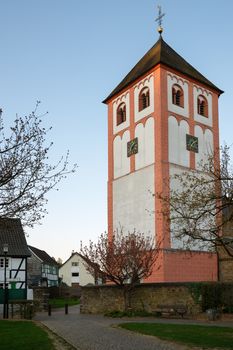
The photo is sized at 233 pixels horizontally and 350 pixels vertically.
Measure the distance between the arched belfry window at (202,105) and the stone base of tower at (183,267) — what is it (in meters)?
11.8

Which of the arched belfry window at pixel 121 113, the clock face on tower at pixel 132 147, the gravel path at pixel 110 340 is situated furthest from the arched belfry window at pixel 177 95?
the gravel path at pixel 110 340

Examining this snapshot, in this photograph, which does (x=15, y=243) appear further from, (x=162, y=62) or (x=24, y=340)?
(x=24, y=340)

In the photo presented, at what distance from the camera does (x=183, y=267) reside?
35.1m

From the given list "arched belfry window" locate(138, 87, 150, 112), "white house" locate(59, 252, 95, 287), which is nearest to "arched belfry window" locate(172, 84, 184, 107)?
"arched belfry window" locate(138, 87, 150, 112)

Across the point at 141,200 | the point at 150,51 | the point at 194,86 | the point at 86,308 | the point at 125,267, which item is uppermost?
the point at 150,51

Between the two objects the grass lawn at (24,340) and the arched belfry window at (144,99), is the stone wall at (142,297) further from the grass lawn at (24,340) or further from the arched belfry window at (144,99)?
the arched belfry window at (144,99)

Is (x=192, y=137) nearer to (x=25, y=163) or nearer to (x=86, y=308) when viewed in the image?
(x=86, y=308)

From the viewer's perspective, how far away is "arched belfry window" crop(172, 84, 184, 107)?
38969 mm

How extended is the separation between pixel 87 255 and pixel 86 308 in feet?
11.1

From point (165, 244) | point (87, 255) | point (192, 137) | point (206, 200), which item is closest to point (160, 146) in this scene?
point (192, 137)

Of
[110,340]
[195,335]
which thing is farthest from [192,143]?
[110,340]

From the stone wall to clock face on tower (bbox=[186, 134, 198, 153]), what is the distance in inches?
513

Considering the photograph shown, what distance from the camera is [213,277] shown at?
121 feet

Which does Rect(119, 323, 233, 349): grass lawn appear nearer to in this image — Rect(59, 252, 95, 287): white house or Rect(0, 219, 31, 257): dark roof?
Rect(0, 219, 31, 257): dark roof
